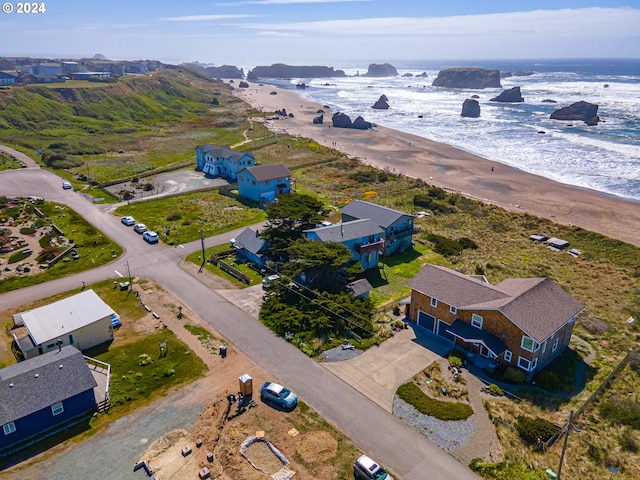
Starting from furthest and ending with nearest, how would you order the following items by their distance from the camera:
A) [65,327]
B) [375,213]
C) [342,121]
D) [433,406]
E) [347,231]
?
[342,121] → [375,213] → [347,231] → [65,327] → [433,406]

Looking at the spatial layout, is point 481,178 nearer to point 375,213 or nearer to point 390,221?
point 375,213

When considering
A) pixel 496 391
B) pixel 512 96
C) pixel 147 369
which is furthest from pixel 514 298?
pixel 512 96

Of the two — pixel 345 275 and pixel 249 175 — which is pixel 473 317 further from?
pixel 249 175

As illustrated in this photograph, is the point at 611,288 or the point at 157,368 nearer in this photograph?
the point at 157,368

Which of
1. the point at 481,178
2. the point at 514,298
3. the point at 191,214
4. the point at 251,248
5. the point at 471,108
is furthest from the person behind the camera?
the point at 471,108

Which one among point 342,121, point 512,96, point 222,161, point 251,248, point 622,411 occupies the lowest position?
point 622,411

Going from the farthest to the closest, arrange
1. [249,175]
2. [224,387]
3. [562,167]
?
1. [562,167]
2. [249,175]
3. [224,387]

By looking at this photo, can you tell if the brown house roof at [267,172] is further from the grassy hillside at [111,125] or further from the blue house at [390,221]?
the grassy hillside at [111,125]

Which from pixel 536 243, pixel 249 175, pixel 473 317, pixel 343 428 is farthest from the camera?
pixel 249 175

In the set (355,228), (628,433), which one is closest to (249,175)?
(355,228)
